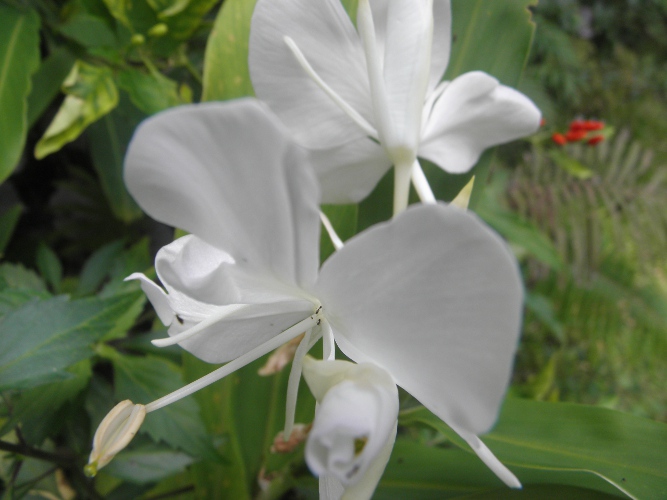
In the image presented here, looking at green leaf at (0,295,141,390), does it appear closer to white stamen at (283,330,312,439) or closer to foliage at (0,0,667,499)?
foliage at (0,0,667,499)

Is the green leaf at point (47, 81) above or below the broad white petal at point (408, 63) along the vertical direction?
below

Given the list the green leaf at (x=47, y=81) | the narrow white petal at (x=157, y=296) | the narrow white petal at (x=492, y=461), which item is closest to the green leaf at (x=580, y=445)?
the narrow white petal at (x=492, y=461)

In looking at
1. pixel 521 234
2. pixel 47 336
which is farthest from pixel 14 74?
pixel 521 234

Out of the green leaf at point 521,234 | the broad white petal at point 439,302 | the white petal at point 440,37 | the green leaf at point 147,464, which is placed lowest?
the green leaf at point 521,234

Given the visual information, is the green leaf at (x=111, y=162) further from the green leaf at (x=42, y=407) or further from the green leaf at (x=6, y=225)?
the green leaf at (x=42, y=407)

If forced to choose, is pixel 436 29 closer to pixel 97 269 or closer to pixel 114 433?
pixel 114 433

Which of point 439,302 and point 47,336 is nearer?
point 439,302

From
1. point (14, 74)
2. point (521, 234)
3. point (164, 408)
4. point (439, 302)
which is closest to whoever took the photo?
point (439, 302)
